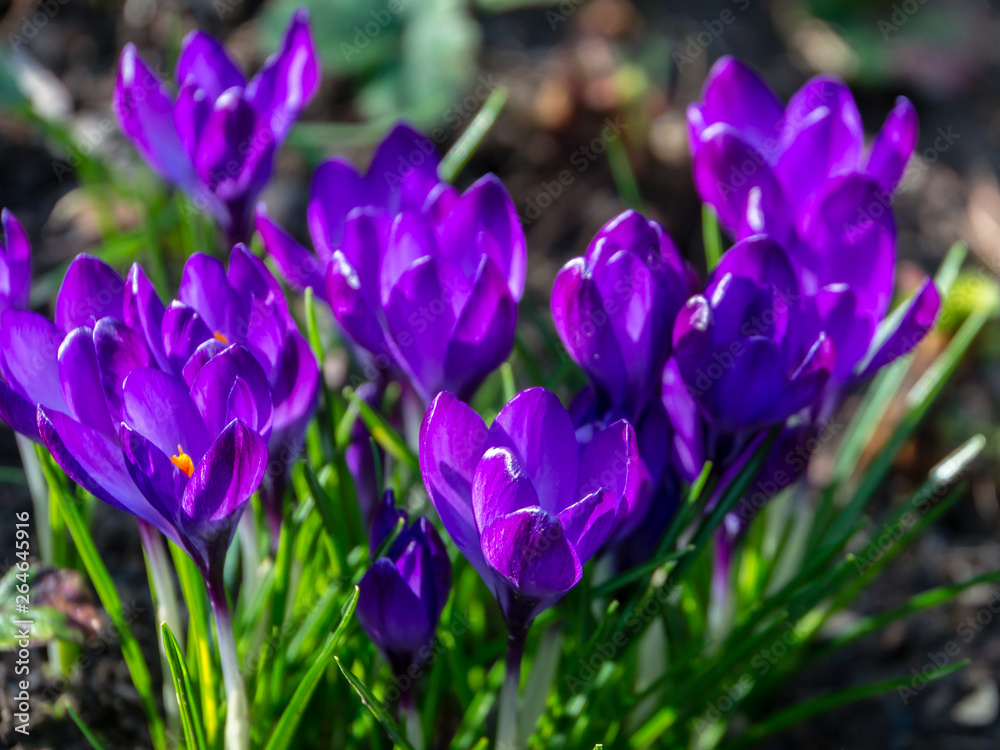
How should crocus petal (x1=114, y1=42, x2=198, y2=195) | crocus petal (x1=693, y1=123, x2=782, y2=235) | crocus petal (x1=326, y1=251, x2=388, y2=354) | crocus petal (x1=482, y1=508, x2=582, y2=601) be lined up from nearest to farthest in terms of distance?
crocus petal (x1=482, y1=508, x2=582, y2=601) → crocus petal (x1=326, y1=251, x2=388, y2=354) → crocus petal (x1=693, y1=123, x2=782, y2=235) → crocus petal (x1=114, y1=42, x2=198, y2=195)

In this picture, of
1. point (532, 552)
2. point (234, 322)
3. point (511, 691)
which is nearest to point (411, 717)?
point (511, 691)

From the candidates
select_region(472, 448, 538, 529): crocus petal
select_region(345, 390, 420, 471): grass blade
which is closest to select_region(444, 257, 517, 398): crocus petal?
select_region(345, 390, 420, 471): grass blade

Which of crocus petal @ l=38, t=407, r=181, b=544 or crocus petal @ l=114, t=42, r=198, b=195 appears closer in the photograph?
crocus petal @ l=38, t=407, r=181, b=544

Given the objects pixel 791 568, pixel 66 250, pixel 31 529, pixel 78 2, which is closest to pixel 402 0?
pixel 78 2

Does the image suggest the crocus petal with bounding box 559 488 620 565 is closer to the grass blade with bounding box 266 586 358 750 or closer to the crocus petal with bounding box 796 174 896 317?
the grass blade with bounding box 266 586 358 750

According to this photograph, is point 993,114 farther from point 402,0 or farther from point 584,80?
point 402,0

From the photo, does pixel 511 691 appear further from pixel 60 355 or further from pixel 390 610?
pixel 60 355

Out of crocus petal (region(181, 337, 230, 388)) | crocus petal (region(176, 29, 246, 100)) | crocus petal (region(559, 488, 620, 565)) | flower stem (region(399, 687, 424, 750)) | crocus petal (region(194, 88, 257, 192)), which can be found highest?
crocus petal (region(176, 29, 246, 100))

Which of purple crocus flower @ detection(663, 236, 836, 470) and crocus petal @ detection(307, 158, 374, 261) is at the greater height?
crocus petal @ detection(307, 158, 374, 261)
